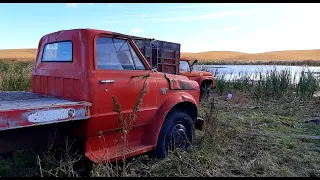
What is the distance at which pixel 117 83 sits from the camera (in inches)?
144

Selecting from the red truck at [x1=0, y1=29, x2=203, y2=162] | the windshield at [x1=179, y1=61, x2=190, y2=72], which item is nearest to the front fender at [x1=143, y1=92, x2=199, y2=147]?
the red truck at [x1=0, y1=29, x2=203, y2=162]

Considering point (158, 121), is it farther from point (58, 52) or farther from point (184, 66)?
point (184, 66)

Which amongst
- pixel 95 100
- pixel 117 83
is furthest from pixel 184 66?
pixel 95 100

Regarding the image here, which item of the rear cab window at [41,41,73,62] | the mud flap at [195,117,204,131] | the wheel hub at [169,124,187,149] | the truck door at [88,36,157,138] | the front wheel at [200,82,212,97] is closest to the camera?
the truck door at [88,36,157,138]

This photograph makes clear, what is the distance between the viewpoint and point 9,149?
9.87 feet

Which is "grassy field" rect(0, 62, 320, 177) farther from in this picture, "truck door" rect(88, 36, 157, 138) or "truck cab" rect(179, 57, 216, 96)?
"truck cab" rect(179, 57, 216, 96)

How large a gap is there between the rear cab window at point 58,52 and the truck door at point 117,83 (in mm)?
435

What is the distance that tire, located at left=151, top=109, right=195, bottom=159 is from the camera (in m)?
4.23

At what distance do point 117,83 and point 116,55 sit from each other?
1.52ft

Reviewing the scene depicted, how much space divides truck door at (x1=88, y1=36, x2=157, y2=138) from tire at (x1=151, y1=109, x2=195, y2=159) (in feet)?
1.09

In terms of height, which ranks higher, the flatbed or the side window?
the side window

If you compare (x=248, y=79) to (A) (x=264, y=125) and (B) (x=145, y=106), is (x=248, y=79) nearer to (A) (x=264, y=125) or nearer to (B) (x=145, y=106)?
(A) (x=264, y=125)

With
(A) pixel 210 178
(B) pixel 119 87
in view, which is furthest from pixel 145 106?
(A) pixel 210 178

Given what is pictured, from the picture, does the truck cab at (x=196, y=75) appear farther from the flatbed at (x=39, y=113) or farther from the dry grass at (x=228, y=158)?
the flatbed at (x=39, y=113)
